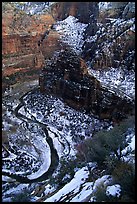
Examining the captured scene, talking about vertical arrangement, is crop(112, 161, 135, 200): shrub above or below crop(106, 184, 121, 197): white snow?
above

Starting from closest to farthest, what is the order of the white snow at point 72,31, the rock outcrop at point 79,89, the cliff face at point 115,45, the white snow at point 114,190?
1. the white snow at point 114,190
2. the rock outcrop at point 79,89
3. the cliff face at point 115,45
4. the white snow at point 72,31

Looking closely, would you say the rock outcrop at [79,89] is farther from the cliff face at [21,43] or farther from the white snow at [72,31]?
the white snow at [72,31]

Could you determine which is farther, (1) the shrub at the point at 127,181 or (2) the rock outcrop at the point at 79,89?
(2) the rock outcrop at the point at 79,89

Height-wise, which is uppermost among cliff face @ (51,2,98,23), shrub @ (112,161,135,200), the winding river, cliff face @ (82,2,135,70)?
cliff face @ (51,2,98,23)

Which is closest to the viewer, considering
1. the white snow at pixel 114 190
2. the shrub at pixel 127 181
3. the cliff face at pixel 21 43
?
the shrub at pixel 127 181

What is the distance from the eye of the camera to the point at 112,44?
4247 cm

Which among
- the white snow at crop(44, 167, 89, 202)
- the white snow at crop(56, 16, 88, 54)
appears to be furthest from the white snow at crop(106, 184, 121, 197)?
the white snow at crop(56, 16, 88, 54)

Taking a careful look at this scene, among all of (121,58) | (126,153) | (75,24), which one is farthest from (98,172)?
(75,24)

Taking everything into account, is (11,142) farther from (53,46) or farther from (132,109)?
(53,46)

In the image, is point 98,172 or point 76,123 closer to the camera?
point 98,172

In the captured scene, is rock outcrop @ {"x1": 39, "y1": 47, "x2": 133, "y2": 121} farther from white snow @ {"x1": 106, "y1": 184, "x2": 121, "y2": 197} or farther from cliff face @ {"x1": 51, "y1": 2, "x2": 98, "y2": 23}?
cliff face @ {"x1": 51, "y1": 2, "x2": 98, "y2": 23}

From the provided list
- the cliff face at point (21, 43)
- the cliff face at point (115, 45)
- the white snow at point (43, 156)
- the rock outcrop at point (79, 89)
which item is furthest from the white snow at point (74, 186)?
the cliff face at point (21, 43)

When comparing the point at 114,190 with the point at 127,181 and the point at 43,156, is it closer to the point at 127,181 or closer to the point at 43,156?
the point at 127,181

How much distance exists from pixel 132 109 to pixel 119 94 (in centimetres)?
306
